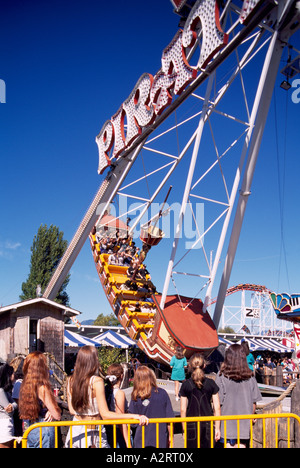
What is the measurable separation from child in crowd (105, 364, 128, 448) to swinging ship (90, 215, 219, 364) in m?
8.66

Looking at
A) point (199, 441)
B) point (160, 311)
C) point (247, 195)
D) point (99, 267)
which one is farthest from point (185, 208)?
point (199, 441)

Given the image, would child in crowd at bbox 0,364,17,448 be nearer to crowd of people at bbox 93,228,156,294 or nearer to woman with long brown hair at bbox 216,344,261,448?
woman with long brown hair at bbox 216,344,261,448

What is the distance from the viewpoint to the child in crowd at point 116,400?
168 inches

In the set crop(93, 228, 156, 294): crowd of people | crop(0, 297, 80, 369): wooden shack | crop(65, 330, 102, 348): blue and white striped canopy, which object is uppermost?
crop(93, 228, 156, 294): crowd of people

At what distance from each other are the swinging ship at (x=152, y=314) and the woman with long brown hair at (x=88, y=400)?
9599mm

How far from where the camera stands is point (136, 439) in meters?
4.30

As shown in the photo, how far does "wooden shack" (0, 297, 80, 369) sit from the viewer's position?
15219 millimetres

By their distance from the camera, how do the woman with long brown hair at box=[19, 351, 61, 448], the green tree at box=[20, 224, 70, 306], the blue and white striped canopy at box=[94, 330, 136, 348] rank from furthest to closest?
1. the green tree at box=[20, 224, 70, 306]
2. the blue and white striped canopy at box=[94, 330, 136, 348]
3. the woman with long brown hair at box=[19, 351, 61, 448]

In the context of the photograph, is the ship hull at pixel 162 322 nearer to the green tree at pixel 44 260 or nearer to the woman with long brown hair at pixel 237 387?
the woman with long brown hair at pixel 237 387

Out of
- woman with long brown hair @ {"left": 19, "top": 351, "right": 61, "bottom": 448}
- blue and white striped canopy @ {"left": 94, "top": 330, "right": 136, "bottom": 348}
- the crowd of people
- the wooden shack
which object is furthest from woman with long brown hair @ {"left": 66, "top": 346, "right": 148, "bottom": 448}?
blue and white striped canopy @ {"left": 94, "top": 330, "right": 136, "bottom": 348}

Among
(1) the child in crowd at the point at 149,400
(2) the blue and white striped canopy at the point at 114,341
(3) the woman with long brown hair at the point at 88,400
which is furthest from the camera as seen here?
(2) the blue and white striped canopy at the point at 114,341

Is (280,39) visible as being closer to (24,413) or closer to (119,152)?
(119,152)

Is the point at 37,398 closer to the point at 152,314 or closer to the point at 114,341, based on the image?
the point at 152,314

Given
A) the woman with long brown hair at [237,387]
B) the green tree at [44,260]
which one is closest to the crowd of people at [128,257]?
the woman with long brown hair at [237,387]
